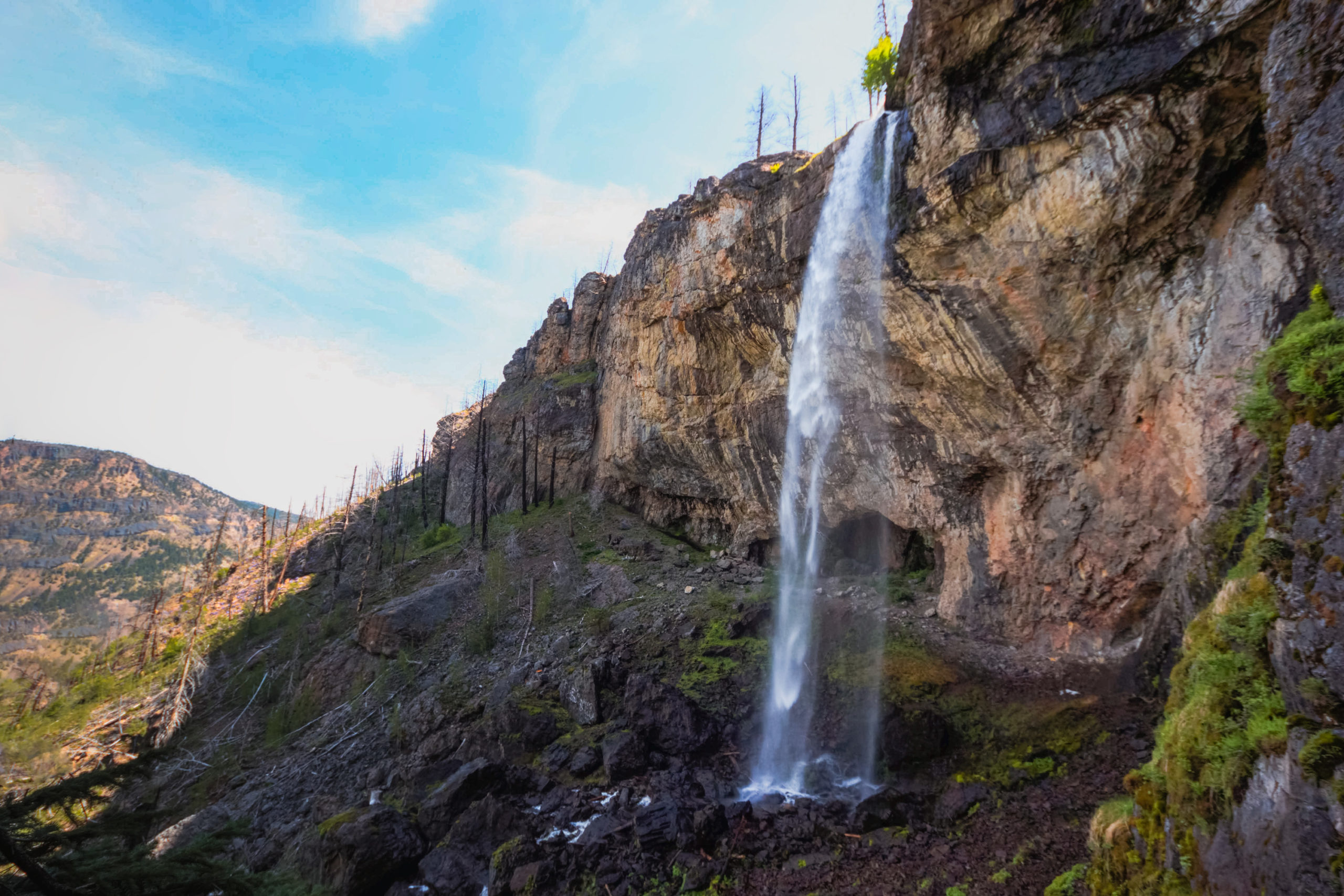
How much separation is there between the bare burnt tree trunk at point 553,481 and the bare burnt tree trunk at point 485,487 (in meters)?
3.85

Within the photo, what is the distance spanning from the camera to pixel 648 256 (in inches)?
1146

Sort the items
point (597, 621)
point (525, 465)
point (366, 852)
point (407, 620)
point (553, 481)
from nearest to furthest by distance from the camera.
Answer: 1. point (366, 852)
2. point (597, 621)
3. point (407, 620)
4. point (525, 465)
5. point (553, 481)

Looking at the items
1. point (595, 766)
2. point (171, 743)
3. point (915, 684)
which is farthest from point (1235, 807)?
point (171, 743)

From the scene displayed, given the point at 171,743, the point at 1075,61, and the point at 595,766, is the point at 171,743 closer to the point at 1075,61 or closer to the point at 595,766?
the point at 595,766

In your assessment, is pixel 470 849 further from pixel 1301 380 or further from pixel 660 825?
pixel 1301 380

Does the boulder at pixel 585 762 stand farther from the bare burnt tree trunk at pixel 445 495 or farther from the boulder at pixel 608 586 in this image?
the bare burnt tree trunk at pixel 445 495

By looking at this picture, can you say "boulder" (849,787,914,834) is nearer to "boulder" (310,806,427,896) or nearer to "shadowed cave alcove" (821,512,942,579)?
"boulder" (310,806,427,896)

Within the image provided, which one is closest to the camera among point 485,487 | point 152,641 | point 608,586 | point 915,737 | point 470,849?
point 470,849

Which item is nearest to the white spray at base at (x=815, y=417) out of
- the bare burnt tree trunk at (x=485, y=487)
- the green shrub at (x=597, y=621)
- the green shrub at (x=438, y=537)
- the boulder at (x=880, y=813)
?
the boulder at (x=880, y=813)

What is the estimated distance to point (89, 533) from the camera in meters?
83.9

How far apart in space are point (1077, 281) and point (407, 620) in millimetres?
26525

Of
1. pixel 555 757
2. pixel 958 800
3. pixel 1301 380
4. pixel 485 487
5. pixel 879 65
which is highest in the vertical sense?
pixel 879 65

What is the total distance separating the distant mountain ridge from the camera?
68.8 metres

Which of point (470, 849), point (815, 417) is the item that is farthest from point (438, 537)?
point (470, 849)
